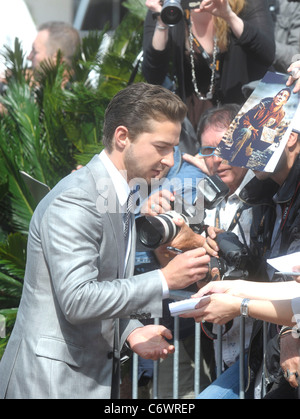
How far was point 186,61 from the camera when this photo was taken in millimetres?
4793

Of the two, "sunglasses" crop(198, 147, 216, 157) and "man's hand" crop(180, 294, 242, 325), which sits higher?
"sunglasses" crop(198, 147, 216, 157)

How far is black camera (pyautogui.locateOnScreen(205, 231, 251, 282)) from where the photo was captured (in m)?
3.53

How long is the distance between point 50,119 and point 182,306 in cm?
277

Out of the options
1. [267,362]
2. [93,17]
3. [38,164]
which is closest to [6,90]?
[38,164]

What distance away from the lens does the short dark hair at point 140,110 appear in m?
3.27

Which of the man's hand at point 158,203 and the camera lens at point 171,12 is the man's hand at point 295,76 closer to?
the man's hand at point 158,203

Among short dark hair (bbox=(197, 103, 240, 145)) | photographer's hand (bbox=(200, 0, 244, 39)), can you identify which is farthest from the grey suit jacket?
photographer's hand (bbox=(200, 0, 244, 39))

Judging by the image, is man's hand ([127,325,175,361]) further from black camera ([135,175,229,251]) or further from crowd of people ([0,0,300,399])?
black camera ([135,175,229,251])

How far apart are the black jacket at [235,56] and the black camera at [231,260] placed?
146 centimetres

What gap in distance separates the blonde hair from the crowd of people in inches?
10.2

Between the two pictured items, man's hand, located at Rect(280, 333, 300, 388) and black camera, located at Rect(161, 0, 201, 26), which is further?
black camera, located at Rect(161, 0, 201, 26)

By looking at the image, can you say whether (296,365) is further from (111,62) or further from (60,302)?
(111,62)

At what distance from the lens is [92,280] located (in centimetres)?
287

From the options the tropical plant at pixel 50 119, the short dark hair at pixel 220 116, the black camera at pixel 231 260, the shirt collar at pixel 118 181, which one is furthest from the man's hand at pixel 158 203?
the tropical plant at pixel 50 119
